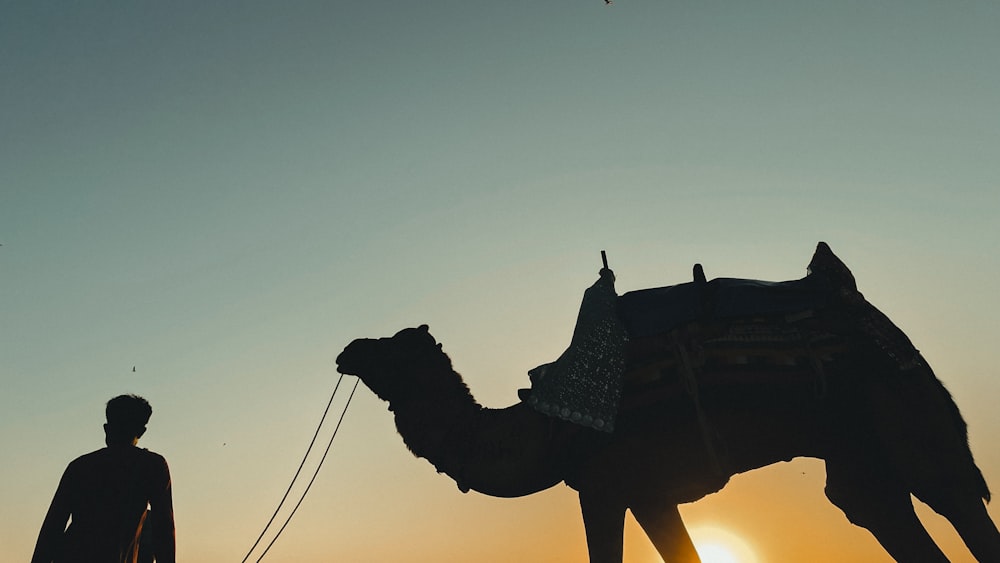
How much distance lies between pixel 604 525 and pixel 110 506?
12.4 ft

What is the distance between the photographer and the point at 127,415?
573cm

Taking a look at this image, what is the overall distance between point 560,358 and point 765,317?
5.80 ft

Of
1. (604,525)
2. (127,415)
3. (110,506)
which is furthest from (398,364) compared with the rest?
(110,506)

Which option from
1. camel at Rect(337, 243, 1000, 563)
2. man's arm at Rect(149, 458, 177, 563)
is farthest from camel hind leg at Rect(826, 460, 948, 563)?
man's arm at Rect(149, 458, 177, 563)

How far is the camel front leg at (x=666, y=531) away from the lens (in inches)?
291

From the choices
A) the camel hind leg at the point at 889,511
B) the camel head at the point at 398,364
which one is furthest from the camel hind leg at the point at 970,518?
the camel head at the point at 398,364

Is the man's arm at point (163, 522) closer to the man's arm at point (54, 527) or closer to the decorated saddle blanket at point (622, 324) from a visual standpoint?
the man's arm at point (54, 527)

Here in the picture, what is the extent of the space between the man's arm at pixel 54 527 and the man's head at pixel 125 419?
0.39 metres

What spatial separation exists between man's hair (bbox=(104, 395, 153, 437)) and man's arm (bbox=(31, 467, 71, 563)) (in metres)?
0.44

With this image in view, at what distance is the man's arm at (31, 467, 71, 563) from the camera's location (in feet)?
17.5

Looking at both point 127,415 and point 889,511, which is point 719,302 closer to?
point 889,511

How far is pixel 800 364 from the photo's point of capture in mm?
6316

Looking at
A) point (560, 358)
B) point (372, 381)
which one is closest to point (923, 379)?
point (560, 358)

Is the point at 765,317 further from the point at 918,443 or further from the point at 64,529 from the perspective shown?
the point at 64,529
